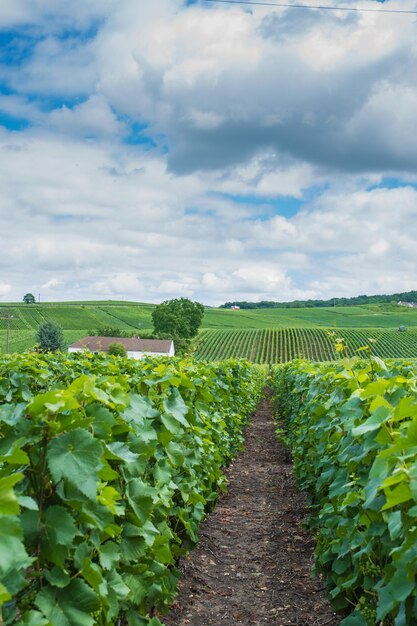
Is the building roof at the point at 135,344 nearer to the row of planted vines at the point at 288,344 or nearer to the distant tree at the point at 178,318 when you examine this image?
the row of planted vines at the point at 288,344

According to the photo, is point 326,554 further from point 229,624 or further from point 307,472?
point 307,472

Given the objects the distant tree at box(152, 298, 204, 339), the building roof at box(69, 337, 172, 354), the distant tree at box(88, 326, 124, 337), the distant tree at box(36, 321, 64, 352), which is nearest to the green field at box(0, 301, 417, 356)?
the distant tree at box(152, 298, 204, 339)

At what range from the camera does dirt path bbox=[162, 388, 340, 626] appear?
5105 mm

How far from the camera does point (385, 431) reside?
3.14 m

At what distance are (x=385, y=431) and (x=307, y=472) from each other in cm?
558

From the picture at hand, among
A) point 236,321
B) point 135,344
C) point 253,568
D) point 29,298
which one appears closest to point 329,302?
point 236,321

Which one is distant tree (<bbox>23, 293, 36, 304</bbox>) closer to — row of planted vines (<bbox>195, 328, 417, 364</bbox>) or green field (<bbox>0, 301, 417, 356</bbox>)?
green field (<bbox>0, 301, 417, 356</bbox>)

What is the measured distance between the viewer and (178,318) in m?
95.6

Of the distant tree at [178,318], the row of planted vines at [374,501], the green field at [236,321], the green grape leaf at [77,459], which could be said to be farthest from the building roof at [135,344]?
the green grape leaf at [77,459]

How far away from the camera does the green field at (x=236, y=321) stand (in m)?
86.4

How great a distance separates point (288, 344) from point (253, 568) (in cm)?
8289

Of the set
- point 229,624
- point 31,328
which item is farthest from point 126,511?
point 31,328

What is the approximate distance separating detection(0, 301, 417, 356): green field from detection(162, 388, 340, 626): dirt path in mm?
70190

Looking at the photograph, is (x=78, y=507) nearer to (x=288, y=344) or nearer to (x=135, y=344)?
(x=135, y=344)
